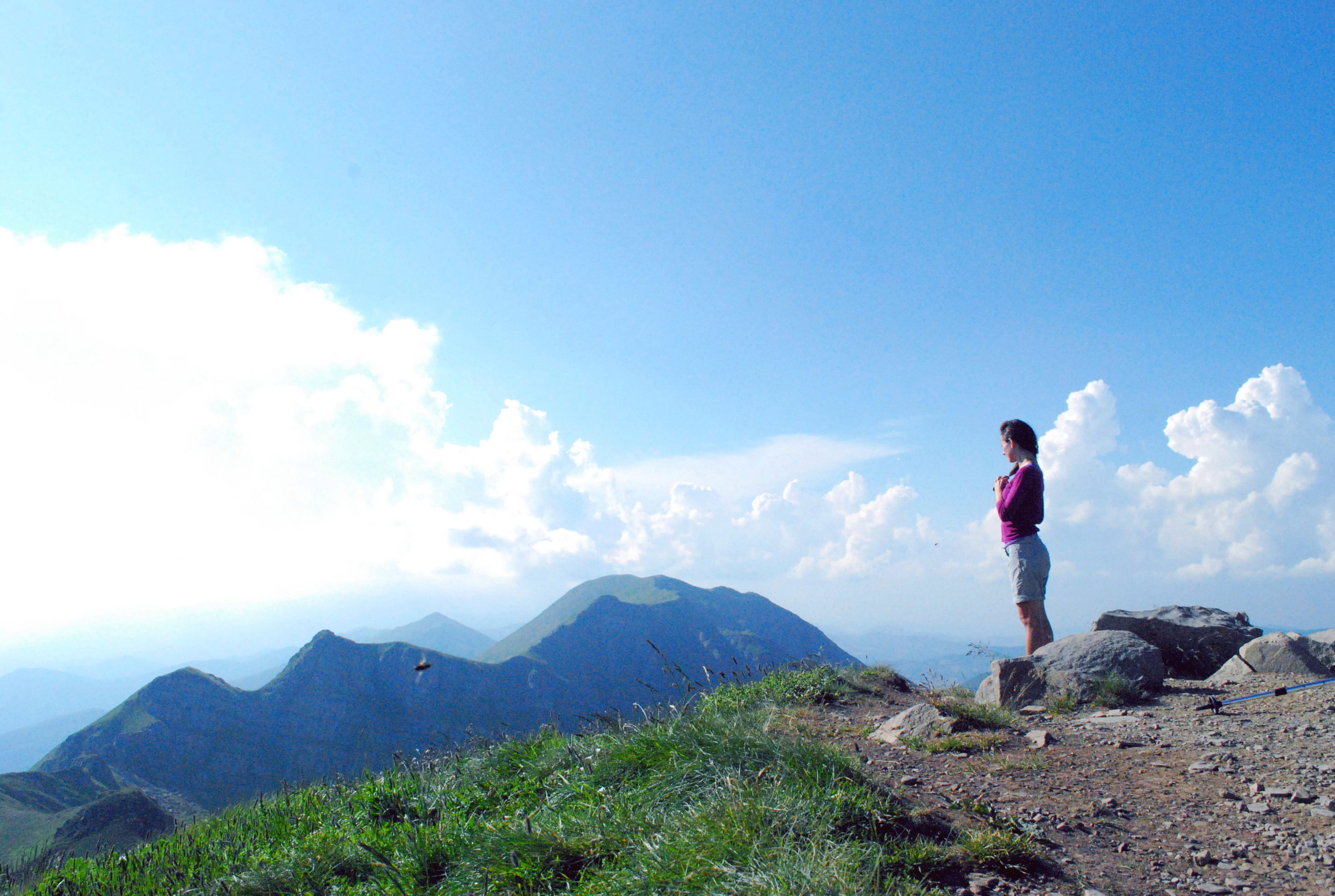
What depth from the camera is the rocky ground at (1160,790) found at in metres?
3.37

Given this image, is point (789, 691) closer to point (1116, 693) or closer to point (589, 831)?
point (1116, 693)

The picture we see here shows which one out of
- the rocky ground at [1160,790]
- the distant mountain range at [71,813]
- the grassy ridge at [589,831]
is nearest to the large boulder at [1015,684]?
the rocky ground at [1160,790]

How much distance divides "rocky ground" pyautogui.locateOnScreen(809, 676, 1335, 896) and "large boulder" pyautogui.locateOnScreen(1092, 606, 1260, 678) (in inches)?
77.4

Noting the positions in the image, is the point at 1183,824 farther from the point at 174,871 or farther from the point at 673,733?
the point at 174,871

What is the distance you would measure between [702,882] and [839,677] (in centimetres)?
580

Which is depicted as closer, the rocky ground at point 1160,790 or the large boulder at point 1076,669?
the rocky ground at point 1160,790

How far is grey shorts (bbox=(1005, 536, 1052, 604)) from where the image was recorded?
760cm

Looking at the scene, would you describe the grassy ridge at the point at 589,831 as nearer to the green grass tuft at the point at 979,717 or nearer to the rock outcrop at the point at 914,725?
the rock outcrop at the point at 914,725

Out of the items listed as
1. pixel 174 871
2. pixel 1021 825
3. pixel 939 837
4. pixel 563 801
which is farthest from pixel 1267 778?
pixel 174 871

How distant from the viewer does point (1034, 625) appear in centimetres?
A: 777

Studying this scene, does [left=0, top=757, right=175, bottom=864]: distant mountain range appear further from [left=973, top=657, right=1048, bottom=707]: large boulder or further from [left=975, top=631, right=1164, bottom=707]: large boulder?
[left=975, top=631, right=1164, bottom=707]: large boulder

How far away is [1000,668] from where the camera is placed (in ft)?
24.1

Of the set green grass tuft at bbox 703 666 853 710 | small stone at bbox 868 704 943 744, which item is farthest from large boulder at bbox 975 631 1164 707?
green grass tuft at bbox 703 666 853 710

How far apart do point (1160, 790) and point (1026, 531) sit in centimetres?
372
